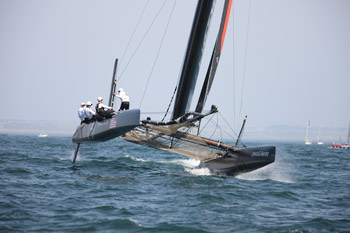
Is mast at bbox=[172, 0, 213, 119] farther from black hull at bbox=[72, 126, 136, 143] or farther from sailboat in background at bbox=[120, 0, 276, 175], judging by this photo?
black hull at bbox=[72, 126, 136, 143]

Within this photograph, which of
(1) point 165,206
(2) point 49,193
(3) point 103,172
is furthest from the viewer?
(3) point 103,172

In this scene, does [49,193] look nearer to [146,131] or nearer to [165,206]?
[165,206]

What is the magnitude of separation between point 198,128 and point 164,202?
5.02 metres

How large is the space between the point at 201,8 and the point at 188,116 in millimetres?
3475

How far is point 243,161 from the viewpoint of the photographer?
1334 centimetres

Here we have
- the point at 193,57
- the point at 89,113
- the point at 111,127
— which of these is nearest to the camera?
the point at 111,127

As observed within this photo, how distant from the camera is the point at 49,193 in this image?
384 inches

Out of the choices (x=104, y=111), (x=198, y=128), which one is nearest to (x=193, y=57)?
(x=198, y=128)

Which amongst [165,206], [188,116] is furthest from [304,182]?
[165,206]

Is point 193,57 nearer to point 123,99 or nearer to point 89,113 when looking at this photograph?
point 123,99

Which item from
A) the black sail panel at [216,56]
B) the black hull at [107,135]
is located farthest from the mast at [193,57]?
the black hull at [107,135]

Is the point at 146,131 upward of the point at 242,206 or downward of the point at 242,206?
upward

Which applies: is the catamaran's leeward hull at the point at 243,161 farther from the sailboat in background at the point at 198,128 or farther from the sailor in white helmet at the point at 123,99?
the sailor in white helmet at the point at 123,99

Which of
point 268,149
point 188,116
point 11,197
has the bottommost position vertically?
point 11,197
